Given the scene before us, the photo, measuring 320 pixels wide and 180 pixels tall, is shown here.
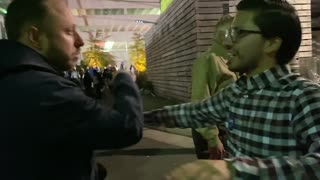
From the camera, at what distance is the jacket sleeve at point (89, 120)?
4.21 ft

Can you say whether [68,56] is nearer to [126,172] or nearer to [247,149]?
[247,149]

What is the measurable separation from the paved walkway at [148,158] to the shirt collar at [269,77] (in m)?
3.34

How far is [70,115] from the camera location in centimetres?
128

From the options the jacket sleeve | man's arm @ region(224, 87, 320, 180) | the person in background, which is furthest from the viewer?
the person in background

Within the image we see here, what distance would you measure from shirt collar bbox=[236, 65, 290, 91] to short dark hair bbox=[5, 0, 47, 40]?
0.79m

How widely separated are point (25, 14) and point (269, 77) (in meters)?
0.89

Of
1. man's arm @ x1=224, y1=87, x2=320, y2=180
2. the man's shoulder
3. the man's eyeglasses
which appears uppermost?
the man's eyeglasses

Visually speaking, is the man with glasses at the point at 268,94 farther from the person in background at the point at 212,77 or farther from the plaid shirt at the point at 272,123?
the person in background at the point at 212,77

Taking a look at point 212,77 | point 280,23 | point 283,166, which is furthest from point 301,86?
point 212,77

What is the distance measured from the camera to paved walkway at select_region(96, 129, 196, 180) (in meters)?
5.64

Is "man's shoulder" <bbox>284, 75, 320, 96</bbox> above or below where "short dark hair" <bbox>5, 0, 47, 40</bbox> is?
below

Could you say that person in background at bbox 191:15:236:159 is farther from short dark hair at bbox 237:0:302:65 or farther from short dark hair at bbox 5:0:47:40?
short dark hair at bbox 5:0:47:40

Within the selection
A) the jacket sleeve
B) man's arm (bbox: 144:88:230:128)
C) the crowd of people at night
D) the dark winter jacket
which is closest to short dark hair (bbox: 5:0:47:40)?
the crowd of people at night

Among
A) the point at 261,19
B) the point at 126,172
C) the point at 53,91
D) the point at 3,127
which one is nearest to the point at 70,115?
the point at 53,91
